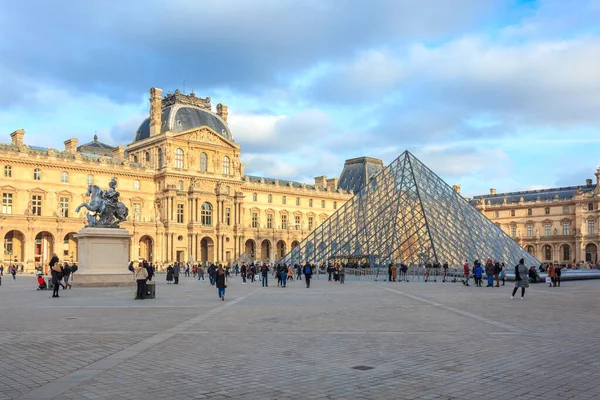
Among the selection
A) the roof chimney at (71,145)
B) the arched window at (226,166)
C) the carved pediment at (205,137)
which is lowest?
the arched window at (226,166)

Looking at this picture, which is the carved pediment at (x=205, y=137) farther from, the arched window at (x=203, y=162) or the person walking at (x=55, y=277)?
the person walking at (x=55, y=277)

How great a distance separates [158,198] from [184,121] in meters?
8.64

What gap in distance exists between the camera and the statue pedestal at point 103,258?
2367 cm

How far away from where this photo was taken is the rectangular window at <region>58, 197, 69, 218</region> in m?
54.2

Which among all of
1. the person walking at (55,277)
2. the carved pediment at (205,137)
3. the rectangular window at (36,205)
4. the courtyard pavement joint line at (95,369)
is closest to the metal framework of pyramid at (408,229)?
the person walking at (55,277)

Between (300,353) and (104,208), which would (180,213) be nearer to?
(104,208)

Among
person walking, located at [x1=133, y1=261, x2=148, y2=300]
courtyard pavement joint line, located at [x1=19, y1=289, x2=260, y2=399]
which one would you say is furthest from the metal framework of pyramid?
courtyard pavement joint line, located at [x1=19, y1=289, x2=260, y2=399]

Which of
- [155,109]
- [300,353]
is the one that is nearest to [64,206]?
[155,109]

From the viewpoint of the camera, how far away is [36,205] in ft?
172

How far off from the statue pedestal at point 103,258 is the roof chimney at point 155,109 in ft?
128

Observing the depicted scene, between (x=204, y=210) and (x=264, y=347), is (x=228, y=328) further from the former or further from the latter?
(x=204, y=210)

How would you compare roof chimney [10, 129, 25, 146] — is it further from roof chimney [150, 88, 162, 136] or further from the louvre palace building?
roof chimney [150, 88, 162, 136]

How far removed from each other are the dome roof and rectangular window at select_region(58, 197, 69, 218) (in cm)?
1231

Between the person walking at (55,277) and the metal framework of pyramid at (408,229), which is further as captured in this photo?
the metal framework of pyramid at (408,229)
